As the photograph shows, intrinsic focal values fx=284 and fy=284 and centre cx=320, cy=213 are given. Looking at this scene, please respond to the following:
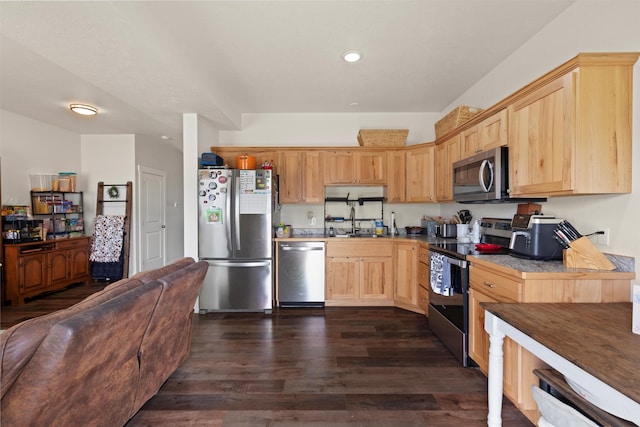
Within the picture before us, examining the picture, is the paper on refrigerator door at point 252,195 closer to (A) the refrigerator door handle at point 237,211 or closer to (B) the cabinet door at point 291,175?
(A) the refrigerator door handle at point 237,211

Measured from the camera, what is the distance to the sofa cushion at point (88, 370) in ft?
3.25

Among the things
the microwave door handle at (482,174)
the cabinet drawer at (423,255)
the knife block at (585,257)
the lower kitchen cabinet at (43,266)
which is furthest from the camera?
the lower kitchen cabinet at (43,266)

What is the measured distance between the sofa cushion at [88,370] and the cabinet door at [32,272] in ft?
11.4

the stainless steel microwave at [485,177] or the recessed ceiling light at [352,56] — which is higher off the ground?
the recessed ceiling light at [352,56]

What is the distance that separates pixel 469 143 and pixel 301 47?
1843 millimetres

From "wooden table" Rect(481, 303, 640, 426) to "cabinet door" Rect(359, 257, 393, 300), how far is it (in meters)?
2.10

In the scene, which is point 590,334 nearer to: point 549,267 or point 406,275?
point 549,267


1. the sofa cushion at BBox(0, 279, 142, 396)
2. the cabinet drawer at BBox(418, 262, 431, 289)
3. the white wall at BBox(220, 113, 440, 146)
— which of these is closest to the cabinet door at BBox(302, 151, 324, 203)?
the white wall at BBox(220, 113, 440, 146)

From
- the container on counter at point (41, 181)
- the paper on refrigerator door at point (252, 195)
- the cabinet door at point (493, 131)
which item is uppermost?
the cabinet door at point (493, 131)

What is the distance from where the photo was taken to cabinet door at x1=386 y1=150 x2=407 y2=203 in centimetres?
392

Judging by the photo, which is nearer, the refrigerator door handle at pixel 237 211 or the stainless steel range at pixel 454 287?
the stainless steel range at pixel 454 287

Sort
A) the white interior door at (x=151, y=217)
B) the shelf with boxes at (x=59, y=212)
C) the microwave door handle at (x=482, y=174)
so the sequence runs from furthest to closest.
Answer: the white interior door at (x=151, y=217) → the shelf with boxes at (x=59, y=212) → the microwave door handle at (x=482, y=174)

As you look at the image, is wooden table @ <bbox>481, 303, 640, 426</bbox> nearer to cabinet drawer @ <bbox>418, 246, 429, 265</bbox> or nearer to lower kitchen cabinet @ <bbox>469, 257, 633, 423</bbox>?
lower kitchen cabinet @ <bbox>469, 257, 633, 423</bbox>

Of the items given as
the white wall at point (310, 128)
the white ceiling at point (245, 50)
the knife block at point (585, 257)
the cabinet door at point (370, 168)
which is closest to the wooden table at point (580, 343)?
the knife block at point (585, 257)
